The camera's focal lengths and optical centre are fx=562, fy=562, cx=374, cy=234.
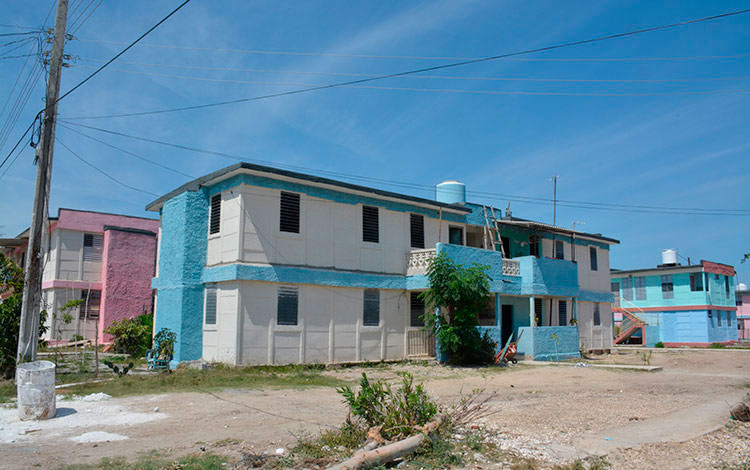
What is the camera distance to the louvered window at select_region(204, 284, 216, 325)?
18.3 metres

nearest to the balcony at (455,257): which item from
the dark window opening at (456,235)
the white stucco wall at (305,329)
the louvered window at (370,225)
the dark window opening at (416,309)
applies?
the dark window opening at (416,309)

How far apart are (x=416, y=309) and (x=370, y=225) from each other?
12.9 feet

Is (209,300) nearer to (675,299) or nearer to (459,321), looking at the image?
(459,321)

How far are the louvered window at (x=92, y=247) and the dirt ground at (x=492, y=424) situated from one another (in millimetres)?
18784

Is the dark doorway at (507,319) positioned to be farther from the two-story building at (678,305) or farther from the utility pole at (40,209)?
the utility pole at (40,209)

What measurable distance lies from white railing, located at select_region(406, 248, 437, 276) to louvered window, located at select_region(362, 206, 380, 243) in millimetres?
1647

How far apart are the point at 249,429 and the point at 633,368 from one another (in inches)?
636

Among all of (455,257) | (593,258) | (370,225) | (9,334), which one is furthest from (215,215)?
(593,258)

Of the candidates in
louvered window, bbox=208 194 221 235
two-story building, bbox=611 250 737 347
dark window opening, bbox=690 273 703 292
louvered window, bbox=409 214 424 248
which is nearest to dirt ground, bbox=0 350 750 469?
louvered window, bbox=208 194 221 235

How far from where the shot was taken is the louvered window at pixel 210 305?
18.3m

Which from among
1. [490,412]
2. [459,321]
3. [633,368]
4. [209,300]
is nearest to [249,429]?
[490,412]

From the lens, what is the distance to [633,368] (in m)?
20.4

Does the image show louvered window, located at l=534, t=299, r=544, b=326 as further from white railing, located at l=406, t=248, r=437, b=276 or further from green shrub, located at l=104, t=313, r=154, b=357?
green shrub, located at l=104, t=313, r=154, b=357

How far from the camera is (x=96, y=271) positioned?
2847cm
